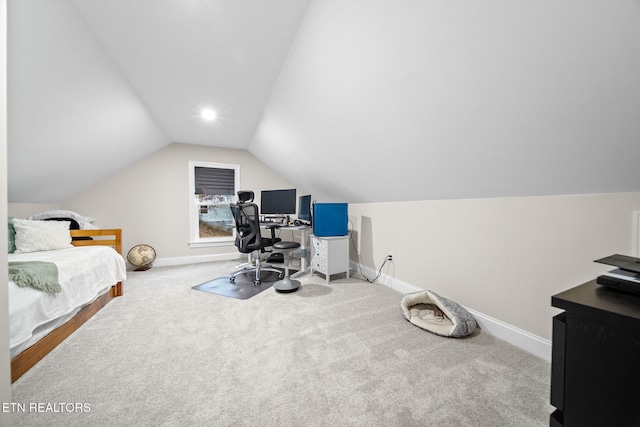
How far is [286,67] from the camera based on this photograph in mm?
2303

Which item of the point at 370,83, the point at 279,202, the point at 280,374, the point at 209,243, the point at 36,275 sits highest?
the point at 370,83

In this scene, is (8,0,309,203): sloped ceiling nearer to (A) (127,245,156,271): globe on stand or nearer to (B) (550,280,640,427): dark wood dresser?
(A) (127,245,156,271): globe on stand

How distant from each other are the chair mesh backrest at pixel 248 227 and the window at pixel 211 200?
1.24 metres

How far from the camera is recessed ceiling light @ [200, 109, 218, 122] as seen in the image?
3096 millimetres

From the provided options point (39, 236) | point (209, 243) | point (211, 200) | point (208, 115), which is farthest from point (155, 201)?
point (208, 115)

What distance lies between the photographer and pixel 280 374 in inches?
58.2

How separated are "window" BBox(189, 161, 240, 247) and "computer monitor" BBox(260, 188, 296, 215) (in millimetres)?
807

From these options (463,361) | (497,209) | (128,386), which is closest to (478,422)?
(463,361)

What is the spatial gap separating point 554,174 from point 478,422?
1513 millimetres

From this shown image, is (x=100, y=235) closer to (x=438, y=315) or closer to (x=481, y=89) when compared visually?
(x=438, y=315)

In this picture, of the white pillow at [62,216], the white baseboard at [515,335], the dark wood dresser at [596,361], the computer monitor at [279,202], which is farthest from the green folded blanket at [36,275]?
the white baseboard at [515,335]

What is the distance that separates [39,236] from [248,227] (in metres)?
2.11

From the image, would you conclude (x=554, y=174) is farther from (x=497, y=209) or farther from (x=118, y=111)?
(x=118, y=111)

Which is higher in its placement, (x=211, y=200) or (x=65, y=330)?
(x=211, y=200)
